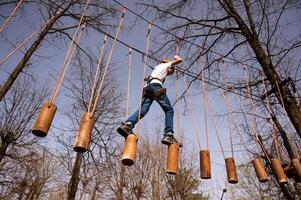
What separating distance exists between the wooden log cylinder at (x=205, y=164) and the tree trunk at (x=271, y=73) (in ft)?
5.82

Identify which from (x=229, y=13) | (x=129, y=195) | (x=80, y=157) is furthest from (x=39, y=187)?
(x=229, y=13)

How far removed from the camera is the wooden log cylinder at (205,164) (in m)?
3.19

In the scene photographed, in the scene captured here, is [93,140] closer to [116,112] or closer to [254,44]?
[116,112]

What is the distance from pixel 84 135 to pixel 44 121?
0.38m

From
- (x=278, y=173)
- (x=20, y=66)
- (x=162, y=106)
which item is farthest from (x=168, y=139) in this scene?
(x=20, y=66)

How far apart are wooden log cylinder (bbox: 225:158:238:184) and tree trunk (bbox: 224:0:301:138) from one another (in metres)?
1.39

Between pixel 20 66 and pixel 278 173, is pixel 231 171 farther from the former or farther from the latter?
pixel 20 66

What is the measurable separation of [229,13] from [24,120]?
9.71m

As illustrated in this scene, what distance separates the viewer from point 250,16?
213 inches

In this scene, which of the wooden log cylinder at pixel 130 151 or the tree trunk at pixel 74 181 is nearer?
the wooden log cylinder at pixel 130 151

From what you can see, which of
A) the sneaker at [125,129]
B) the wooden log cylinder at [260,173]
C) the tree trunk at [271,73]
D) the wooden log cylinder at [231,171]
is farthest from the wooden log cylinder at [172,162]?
the tree trunk at [271,73]

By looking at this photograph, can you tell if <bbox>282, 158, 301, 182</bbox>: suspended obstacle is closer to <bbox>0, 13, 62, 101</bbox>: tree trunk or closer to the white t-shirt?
the white t-shirt

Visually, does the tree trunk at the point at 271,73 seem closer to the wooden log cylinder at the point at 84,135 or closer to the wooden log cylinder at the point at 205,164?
the wooden log cylinder at the point at 205,164

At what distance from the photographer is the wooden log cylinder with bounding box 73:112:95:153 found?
7.75 feet
